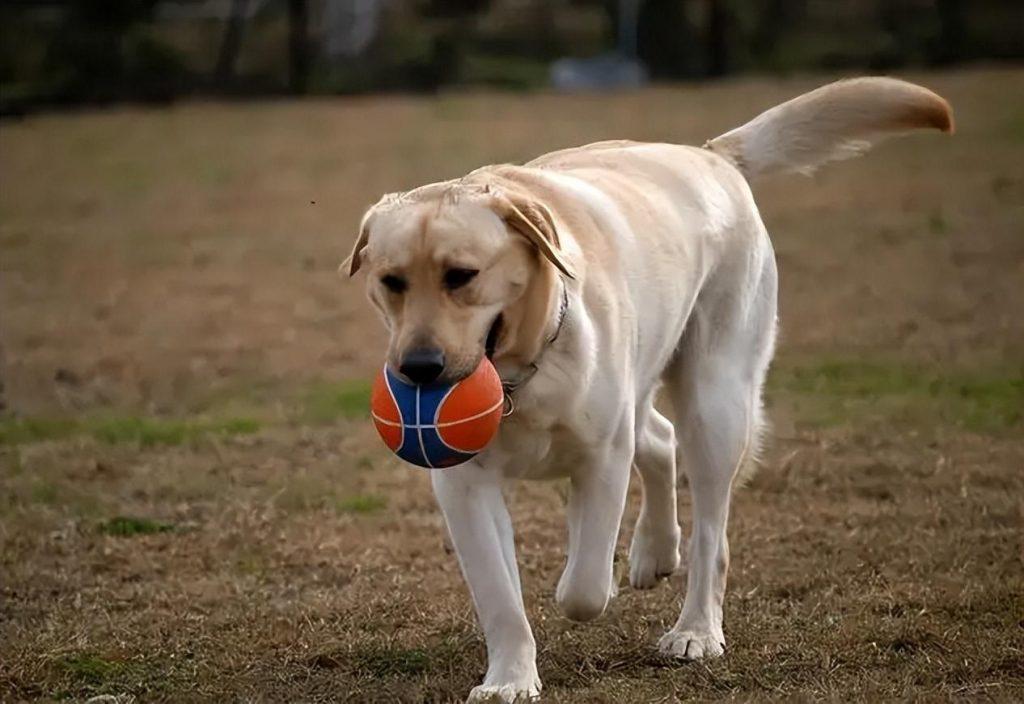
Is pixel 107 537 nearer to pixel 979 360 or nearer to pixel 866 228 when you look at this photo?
pixel 979 360

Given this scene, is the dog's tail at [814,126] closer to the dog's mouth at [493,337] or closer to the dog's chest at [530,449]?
the dog's chest at [530,449]

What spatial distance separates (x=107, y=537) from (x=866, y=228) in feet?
26.8

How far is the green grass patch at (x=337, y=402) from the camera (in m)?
8.34

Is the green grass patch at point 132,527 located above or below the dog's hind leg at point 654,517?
below

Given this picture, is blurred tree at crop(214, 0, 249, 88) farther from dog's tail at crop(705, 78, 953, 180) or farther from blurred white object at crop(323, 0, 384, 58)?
dog's tail at crop(705, 78, 953, 180)

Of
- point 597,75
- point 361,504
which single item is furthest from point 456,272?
point 597,75

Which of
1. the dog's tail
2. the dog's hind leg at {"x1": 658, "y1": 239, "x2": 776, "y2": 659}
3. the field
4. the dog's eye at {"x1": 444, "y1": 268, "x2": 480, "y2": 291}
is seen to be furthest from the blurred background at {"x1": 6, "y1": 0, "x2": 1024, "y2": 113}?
the dog's eye at {"x1": 444, "y1": 268, "x2": 480, "y2": 291}

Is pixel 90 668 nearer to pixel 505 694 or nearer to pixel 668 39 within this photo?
pixel 505 694

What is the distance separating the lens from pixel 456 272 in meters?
4.07

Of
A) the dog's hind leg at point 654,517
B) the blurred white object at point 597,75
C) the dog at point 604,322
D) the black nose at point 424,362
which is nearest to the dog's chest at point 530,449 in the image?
the dog at point 604,322

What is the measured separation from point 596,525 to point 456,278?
877 mm

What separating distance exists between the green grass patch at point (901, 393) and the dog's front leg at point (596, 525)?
3369mm

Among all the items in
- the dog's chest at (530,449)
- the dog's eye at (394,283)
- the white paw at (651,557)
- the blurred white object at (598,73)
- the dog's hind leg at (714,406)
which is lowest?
the blurred white object at (598,73)

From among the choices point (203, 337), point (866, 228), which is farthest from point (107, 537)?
point (866, 228)
